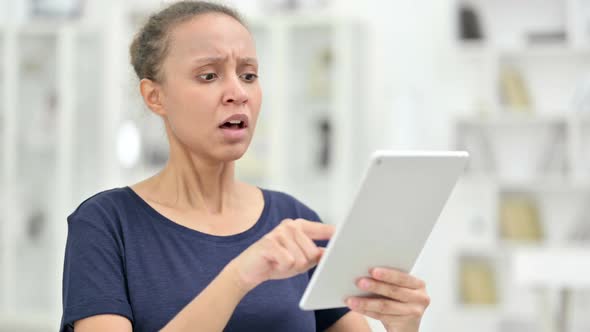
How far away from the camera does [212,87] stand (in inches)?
54.0

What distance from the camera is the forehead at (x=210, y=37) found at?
4.58ft

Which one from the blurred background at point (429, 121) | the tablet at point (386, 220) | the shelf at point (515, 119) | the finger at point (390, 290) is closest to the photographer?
the tablet at point (386, 220)

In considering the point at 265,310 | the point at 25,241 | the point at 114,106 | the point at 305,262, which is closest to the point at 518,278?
the point at 265,310

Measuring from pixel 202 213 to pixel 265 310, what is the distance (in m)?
0.20

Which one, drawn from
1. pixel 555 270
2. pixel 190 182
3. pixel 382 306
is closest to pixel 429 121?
pixel 555 270

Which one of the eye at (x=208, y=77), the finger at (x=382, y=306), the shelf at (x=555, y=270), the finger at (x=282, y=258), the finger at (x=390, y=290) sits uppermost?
the eye at (x=208, y=77)

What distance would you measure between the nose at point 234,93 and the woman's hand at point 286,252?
0.30 meters

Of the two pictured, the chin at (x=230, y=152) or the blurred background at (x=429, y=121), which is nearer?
the chin at (x=230, y=152)

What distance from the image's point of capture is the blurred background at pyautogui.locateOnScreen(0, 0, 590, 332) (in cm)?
526

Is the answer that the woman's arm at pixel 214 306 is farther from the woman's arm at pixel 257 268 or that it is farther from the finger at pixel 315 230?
the finger at pixel 315 230

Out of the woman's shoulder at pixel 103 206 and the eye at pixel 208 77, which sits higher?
the eye at pixel 208 77

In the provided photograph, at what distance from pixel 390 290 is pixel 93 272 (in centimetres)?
43

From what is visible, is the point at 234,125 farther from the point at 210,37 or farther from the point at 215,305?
A: the point at 215,305

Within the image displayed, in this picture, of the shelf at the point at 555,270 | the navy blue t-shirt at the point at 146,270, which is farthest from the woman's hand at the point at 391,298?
the shelf at the point at 555,270
